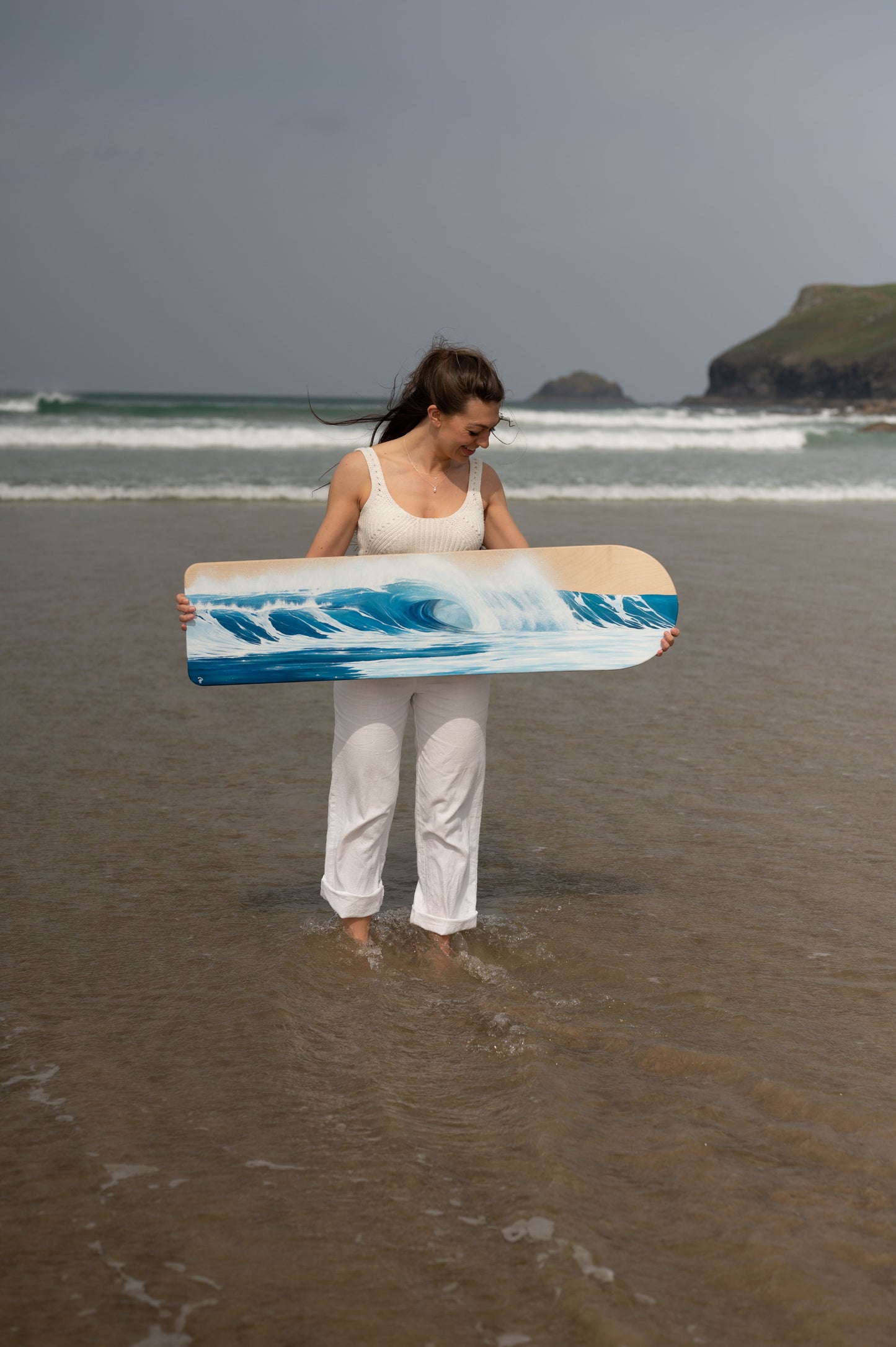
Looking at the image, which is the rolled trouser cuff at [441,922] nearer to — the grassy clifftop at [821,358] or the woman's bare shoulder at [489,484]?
the woman's bare shoulder at [489,484]

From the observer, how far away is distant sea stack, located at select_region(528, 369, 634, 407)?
130 metres

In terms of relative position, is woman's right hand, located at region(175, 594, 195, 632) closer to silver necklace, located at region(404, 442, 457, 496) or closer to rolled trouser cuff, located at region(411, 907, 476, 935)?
silver necklace, located at region(404, 442, 457, 496)

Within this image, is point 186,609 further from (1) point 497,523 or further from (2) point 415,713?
(1) point 497,523

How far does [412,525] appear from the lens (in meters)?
2.92

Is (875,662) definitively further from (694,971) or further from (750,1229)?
(750,1229)

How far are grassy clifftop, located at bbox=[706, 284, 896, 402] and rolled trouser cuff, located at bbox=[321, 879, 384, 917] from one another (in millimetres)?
90175

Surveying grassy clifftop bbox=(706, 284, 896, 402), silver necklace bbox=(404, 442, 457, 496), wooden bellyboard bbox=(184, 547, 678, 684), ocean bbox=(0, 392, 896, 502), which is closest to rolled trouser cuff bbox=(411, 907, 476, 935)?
wooden bellyboard bbox=(184, 547, 678, 684)

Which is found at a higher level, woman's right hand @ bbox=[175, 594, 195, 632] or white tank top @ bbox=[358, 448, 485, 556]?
white tank top @ bbox=[358, 448, 485, 556]

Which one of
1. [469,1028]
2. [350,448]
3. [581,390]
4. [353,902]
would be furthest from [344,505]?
[581,390]

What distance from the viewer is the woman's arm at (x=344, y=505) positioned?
9.35 feet

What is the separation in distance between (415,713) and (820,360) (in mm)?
110107

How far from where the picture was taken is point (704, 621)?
7.56m

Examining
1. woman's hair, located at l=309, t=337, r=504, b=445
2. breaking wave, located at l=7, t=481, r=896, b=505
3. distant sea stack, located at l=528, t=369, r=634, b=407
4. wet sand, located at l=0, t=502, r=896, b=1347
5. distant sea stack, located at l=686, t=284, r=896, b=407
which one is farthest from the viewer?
distant sea stack, located at l=528, t=369, r=634, b=407

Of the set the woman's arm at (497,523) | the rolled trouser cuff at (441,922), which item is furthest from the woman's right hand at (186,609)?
the rolled trouser cuff at (441,922)
